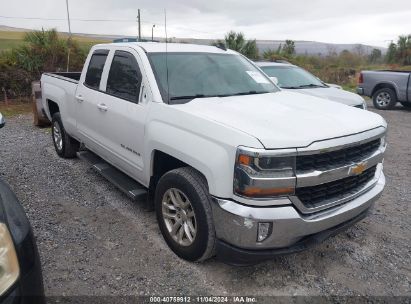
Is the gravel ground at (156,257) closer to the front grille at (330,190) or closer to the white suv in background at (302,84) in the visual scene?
the front grille at (330,190)

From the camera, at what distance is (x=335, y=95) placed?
720 cm

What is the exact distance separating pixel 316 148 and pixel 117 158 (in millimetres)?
2307

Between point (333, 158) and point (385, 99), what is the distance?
36.0 ft

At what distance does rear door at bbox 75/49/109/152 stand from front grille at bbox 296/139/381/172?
259 cm

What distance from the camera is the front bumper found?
2533 millimetres

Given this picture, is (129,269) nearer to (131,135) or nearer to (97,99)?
(131,135)

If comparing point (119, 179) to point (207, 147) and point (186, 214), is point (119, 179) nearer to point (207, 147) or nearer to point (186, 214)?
point (186, 214)

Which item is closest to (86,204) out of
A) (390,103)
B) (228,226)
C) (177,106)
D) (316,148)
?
(177,106)

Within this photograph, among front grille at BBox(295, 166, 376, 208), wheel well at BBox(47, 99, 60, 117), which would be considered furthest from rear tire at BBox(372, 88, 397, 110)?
wheel well at BBox(47, 99, 60, 117)

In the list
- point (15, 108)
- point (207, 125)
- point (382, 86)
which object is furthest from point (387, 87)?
point (15, 108)

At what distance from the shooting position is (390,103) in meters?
12.1

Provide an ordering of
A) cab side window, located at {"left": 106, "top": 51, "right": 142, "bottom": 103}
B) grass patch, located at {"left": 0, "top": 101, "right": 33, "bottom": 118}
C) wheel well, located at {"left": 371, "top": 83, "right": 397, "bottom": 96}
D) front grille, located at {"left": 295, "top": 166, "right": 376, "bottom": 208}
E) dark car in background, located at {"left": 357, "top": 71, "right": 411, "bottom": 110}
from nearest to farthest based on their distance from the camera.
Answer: front grille, located at {"left": 295, "top": 166, "right": 376, "bottom": 208}
cab side window, located at {"left": 106, "top": 51, "right": 142, "bottom": 103}
grass patch, located at {"left": 0, "top": 101, "right": 33, "bottom": 118}
dark car in background, located at {"left": 357, "top": 71, "right": 411, "bottom": 110}
wheel well, located at {"left": 371, "top": 83, "right": 397, "bottom": 96}

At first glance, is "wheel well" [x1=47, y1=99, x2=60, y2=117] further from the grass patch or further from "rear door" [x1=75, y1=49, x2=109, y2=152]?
the grass patch

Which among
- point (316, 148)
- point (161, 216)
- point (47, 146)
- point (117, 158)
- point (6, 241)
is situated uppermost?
point (316, 148)
